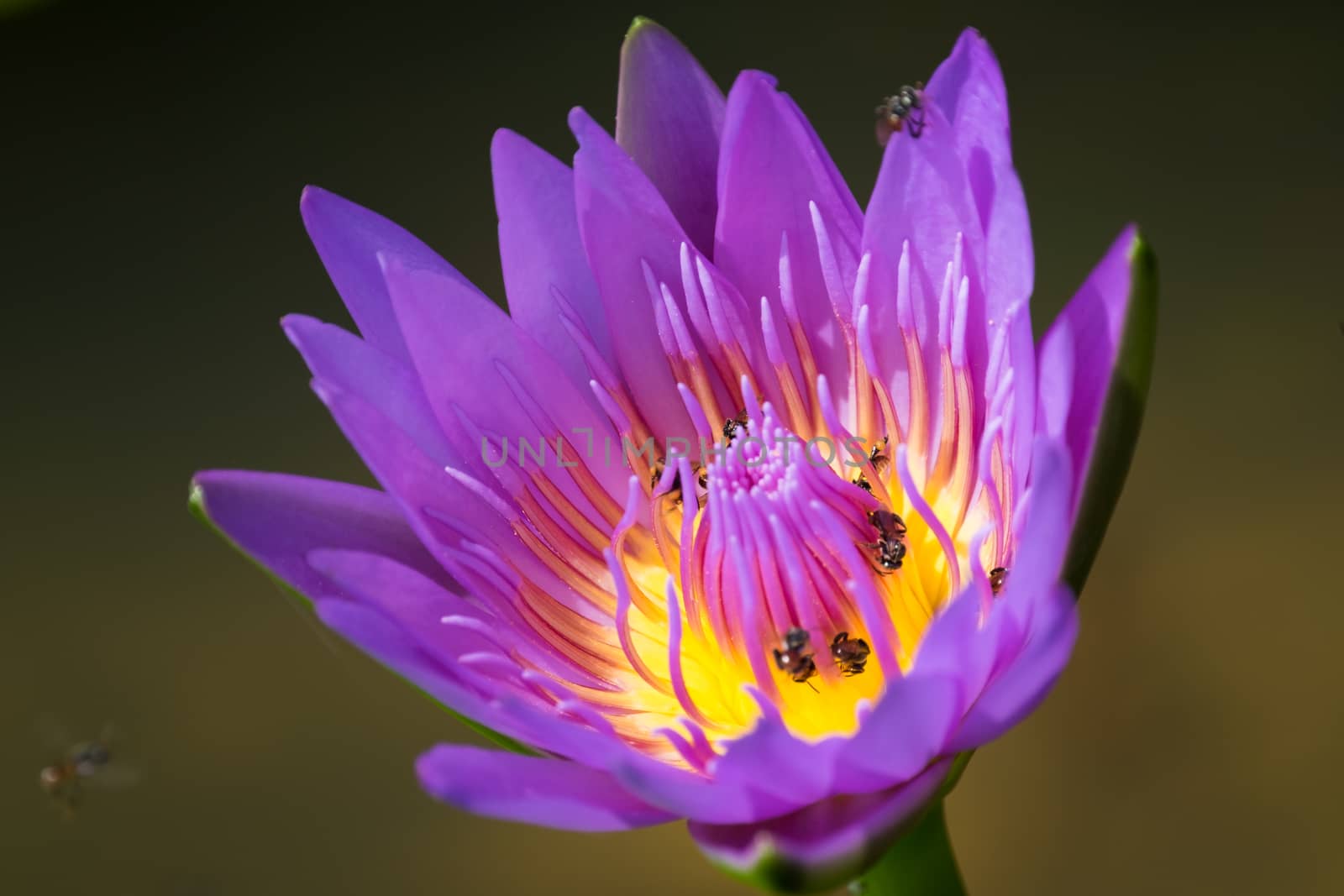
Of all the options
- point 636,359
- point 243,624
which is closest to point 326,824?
point 243,624

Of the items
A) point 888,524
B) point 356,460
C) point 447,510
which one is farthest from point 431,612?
point 356,460

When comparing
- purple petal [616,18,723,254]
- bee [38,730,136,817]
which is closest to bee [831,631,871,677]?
purple petal [616,18,723,254]

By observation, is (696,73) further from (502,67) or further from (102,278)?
(102,278)

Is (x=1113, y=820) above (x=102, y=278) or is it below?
below

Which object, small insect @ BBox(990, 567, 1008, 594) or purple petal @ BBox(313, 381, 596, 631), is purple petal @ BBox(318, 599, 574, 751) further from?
→ small insect @ BBox(990, 567, 1008, 594)

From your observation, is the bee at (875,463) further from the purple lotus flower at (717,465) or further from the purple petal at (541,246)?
the purple petal at (541,246)

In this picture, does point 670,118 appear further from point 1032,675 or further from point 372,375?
point 1032,675
